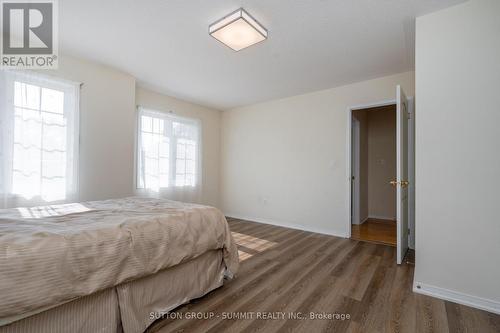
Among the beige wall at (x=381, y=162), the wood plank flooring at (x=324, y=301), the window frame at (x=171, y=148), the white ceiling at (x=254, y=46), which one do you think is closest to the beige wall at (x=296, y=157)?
the white ceiling at (x=254, y=46)

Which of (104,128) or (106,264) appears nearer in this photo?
(106,264)

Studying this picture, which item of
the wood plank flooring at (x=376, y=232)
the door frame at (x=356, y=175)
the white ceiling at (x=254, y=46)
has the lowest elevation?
the wood plank flooring at (x=376, y=232)

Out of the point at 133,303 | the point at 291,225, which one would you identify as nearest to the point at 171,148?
the point at 291,225

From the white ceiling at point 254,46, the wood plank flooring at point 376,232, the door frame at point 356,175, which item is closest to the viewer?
the white ceiling at point 254,46

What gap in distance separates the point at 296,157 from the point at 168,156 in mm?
2485

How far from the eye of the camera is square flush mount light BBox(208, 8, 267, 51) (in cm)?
205

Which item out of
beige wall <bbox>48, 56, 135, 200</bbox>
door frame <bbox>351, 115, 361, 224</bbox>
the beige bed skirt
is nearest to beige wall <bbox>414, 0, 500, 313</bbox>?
the beige bed skirt

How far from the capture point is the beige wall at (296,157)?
3.79m

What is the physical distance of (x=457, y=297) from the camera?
1926 mm

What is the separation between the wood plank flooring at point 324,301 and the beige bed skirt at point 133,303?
11 centimetres

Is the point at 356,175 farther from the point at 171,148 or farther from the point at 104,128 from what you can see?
the point at 104,128

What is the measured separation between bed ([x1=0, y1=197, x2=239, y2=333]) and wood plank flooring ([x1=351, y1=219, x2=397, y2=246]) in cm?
255

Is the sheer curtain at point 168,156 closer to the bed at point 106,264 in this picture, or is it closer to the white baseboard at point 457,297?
the bed at point 106,264

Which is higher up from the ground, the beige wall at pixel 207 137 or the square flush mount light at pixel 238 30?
the square flush mount light at pixel 238 30
